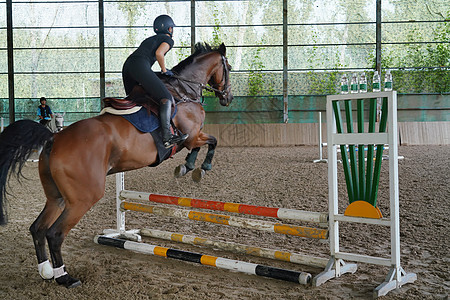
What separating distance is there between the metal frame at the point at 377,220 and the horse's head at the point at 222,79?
1.40 meters

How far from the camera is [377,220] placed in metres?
2.87

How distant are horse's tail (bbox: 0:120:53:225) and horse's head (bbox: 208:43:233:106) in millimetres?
1707

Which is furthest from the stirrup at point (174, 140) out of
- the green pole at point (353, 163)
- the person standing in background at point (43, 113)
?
the person standing in background at point (43, 113)

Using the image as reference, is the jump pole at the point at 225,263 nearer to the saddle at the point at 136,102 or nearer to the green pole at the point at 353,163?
the green pole at the point at 353,163

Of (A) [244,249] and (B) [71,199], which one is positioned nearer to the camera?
(B) [71,199]

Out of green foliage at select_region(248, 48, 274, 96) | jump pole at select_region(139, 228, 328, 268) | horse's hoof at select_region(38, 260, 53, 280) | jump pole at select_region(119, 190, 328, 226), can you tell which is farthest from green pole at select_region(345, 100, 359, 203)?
green foliage at select_region(248, 48, 274, 96)

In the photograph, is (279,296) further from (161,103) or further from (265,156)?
(265,156)

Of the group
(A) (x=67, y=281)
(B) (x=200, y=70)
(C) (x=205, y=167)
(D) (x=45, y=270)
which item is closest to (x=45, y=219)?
(D) (x=45, y=270)

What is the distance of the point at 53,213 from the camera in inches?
120

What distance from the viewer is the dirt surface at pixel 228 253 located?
9.23 ft

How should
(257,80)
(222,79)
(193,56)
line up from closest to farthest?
(193,56), (222,79), (257,80)

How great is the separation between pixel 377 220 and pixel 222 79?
2029 millimetres

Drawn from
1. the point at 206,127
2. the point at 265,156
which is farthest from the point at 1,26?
the point at 265,156

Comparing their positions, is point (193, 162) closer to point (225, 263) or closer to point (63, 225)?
point (225, 263)
